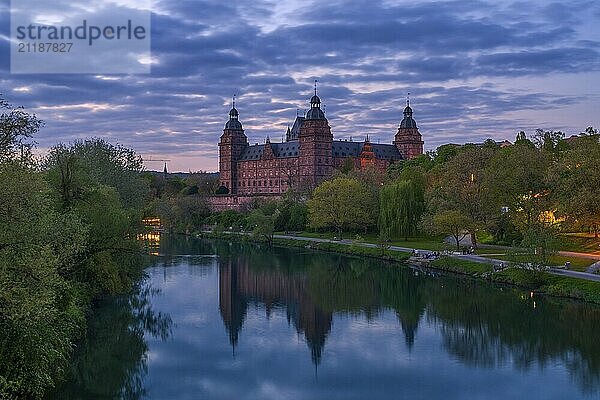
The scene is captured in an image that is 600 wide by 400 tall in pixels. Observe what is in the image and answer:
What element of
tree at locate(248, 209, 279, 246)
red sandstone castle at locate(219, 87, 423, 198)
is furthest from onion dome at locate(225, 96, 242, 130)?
tree at locate(248, 209, 279, 246)

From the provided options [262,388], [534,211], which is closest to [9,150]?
[262,388]

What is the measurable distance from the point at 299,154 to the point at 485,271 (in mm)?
84145

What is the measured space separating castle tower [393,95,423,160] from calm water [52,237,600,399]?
93.7 m

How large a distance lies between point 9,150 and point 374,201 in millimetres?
52588

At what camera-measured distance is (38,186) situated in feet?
55.7

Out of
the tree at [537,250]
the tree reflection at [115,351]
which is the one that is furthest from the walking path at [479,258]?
the tree reflection at [115,351]

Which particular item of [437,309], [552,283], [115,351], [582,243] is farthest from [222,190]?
[115,351]

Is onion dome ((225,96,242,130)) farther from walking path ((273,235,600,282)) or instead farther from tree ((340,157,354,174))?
walking path ((273,235,600,282))

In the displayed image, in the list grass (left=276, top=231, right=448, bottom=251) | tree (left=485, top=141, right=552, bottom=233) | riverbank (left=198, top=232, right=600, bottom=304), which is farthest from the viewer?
grass (left=276, top=231, right=448, bottom=251)

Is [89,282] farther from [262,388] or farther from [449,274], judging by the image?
[449,274]

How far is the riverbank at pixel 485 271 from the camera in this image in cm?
3344

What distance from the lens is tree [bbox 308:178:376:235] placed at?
66438 millimetres

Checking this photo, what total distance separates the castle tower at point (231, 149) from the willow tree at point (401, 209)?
77.5m

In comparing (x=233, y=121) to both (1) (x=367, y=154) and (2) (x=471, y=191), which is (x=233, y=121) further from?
(2) (x=471, y=191)
